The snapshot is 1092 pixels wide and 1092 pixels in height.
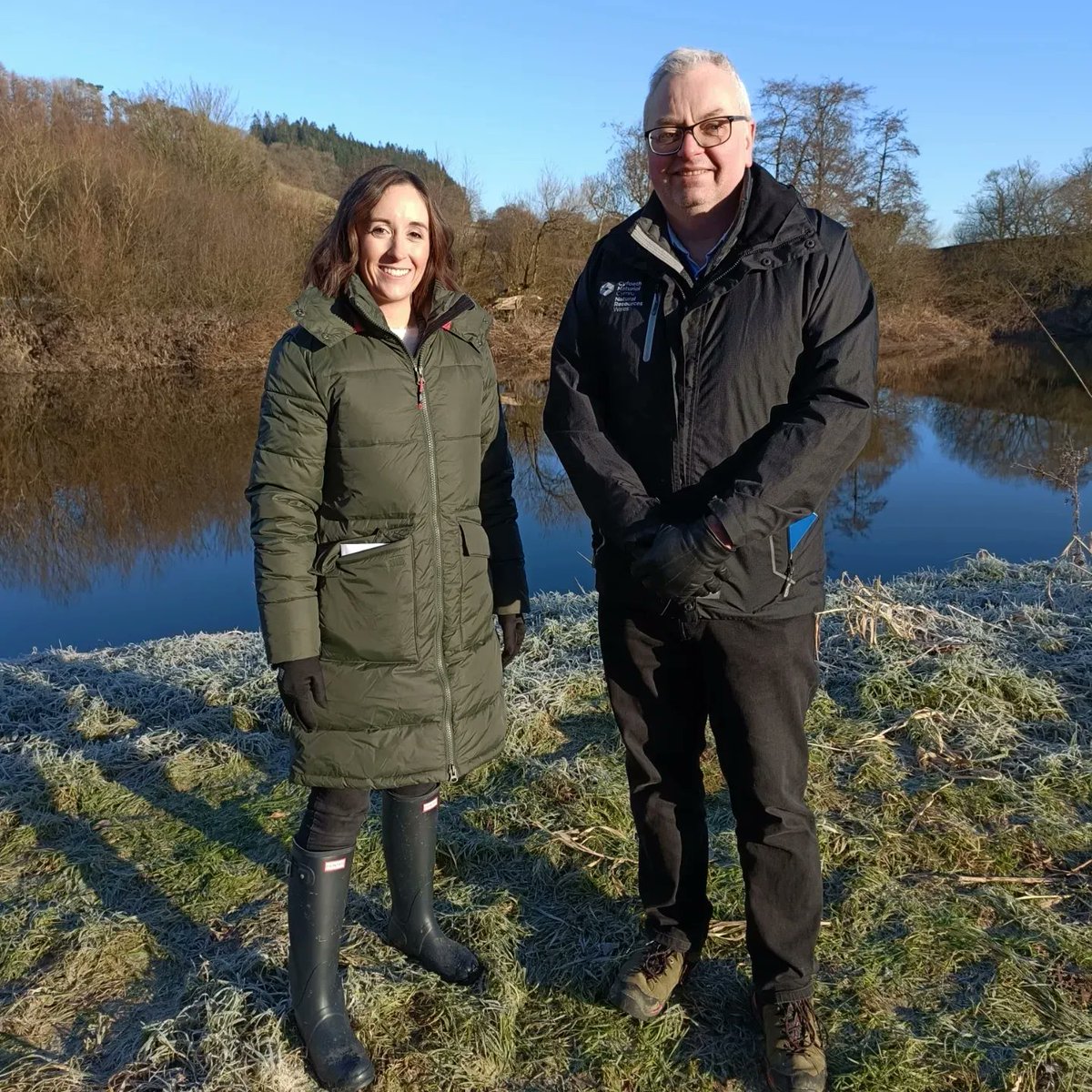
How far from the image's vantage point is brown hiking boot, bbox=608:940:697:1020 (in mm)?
2342

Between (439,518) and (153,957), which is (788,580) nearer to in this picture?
(439,518)

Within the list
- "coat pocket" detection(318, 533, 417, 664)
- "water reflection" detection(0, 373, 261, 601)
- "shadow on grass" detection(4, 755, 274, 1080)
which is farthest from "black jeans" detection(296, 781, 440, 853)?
"water reflection" detection(0, 373, 261, 601)

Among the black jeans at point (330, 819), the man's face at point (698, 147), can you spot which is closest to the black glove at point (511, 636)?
the black jeans at point (330, 819)

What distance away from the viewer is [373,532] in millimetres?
2221

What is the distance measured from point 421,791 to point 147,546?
7.89 m

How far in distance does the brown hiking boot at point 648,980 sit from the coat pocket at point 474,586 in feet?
3.13

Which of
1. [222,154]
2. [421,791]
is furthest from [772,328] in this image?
[222,154]

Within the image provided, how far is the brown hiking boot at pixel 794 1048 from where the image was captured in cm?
209

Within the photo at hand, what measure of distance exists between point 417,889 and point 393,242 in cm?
174

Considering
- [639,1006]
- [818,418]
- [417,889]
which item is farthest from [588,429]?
[639,1006]

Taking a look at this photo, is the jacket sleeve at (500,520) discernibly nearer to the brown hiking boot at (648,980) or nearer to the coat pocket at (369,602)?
the coat pocket at (369,602)

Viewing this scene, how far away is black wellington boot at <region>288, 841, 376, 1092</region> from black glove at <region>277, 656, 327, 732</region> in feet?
1.20

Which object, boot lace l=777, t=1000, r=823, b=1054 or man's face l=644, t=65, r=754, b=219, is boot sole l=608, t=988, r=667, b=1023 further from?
man's face l=644, t=65, r=754, b=219

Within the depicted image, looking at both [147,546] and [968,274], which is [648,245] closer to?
[147,546]
